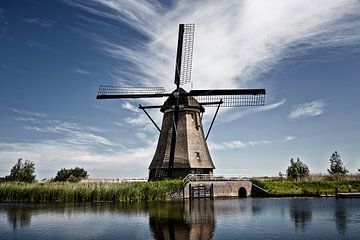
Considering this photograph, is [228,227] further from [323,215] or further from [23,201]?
[23,201]

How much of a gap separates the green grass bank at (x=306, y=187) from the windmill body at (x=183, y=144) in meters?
5.87

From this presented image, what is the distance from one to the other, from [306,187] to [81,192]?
2123 centimetres

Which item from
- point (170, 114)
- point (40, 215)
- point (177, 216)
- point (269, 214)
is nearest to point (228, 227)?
point (177, 216)

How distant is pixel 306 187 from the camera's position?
34.6 meters

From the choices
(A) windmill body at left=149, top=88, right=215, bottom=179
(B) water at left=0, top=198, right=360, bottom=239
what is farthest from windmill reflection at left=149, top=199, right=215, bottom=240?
(A) windmill body at left=149, top=88, right=215, bottom=179

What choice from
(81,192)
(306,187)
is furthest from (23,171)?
(306,187)

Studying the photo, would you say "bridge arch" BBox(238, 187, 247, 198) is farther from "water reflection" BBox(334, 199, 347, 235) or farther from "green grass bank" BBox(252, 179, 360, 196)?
"water reflection" BBox(334, 199, 347, 235)

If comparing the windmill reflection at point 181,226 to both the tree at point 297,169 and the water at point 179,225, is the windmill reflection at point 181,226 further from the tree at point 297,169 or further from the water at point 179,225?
the tree at point 297,169

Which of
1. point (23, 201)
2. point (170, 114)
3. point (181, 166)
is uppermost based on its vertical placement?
point (170, 114)

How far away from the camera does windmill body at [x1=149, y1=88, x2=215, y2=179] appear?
1240 inches

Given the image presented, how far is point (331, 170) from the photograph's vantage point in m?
50.5

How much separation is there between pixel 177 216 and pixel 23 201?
1484 cm

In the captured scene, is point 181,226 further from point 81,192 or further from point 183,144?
point 183,144

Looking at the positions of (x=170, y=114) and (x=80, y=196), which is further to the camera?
(x=170, y=114)
